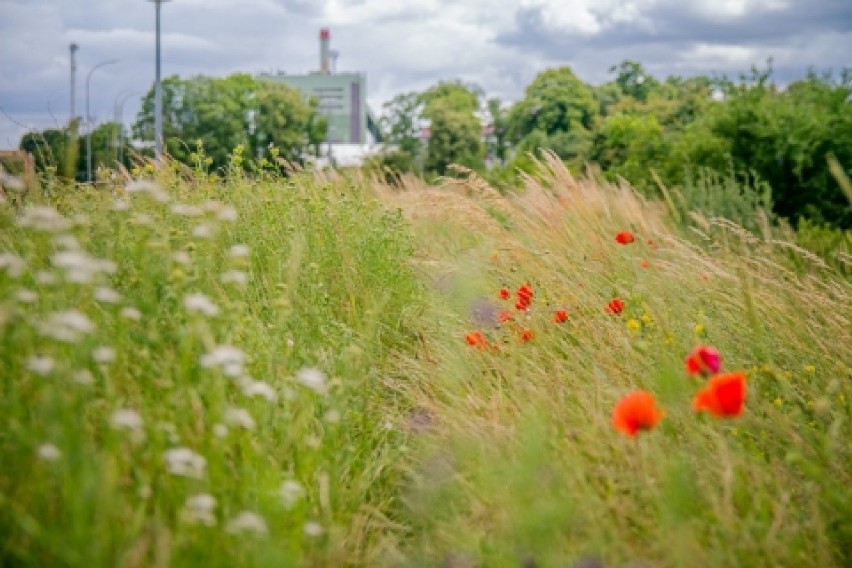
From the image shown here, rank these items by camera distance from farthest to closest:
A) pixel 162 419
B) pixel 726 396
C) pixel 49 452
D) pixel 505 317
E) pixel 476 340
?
pixel 505 317
pixel 476 340
pixel 162 419
pixel 726 396
pixel 49 452

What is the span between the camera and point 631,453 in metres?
2.66

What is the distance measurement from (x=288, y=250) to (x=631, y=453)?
233 cm

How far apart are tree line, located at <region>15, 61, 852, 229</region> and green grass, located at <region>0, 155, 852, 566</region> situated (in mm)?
994

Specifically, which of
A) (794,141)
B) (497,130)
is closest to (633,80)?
→ (497,130)

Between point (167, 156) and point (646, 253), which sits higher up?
point (167, 156)

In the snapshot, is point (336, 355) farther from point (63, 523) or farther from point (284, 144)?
point (284, 144)

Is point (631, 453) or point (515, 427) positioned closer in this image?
point (631, 453)

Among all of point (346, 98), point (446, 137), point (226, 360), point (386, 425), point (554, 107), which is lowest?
point (386, 425)

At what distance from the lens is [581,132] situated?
128 ft

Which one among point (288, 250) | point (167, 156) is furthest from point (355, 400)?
point (167, 156)

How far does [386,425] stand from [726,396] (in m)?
1.56

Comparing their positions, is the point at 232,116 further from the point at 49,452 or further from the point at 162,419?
the point at 49,452

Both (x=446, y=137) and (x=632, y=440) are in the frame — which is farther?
(x=446, y=137)

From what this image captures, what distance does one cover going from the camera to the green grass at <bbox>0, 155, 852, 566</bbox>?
79.8 inches
